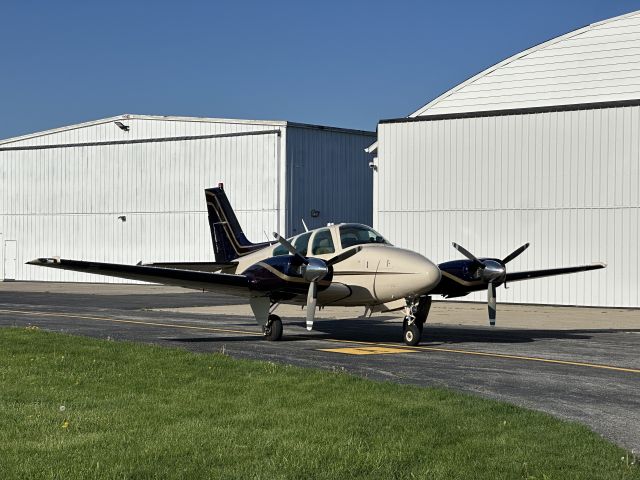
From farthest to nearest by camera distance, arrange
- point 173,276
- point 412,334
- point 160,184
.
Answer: point 160,184
point 173,276
point 412,334

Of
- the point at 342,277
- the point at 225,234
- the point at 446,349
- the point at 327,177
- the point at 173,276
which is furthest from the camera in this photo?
the point at 327,177

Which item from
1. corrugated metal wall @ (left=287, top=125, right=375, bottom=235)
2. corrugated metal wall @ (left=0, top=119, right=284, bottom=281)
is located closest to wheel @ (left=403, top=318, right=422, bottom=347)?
corrugated metal wall @ (left=287, top=125, right=375, bottom=235)

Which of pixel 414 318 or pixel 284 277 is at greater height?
pixel 284 277

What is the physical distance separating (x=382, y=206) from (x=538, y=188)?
7950 mm

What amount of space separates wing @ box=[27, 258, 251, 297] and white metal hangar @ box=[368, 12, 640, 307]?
2032 centimetres

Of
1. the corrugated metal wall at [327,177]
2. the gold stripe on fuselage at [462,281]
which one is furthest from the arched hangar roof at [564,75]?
the gold stripe on fuselage at [462,281]

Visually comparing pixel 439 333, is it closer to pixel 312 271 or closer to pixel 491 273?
pixel 491 273

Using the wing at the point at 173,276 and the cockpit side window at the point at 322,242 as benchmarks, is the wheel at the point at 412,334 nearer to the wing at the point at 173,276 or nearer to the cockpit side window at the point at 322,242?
the cockpit side window at the point at 322,242

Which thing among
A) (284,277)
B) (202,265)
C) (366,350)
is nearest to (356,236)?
(284,277)

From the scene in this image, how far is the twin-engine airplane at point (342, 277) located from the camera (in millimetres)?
22406

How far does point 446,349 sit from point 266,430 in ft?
38.2

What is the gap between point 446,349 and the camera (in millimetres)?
22469

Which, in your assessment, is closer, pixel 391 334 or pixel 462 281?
pixel 462 281

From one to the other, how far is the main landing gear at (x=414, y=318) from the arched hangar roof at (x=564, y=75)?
80.0 ft
